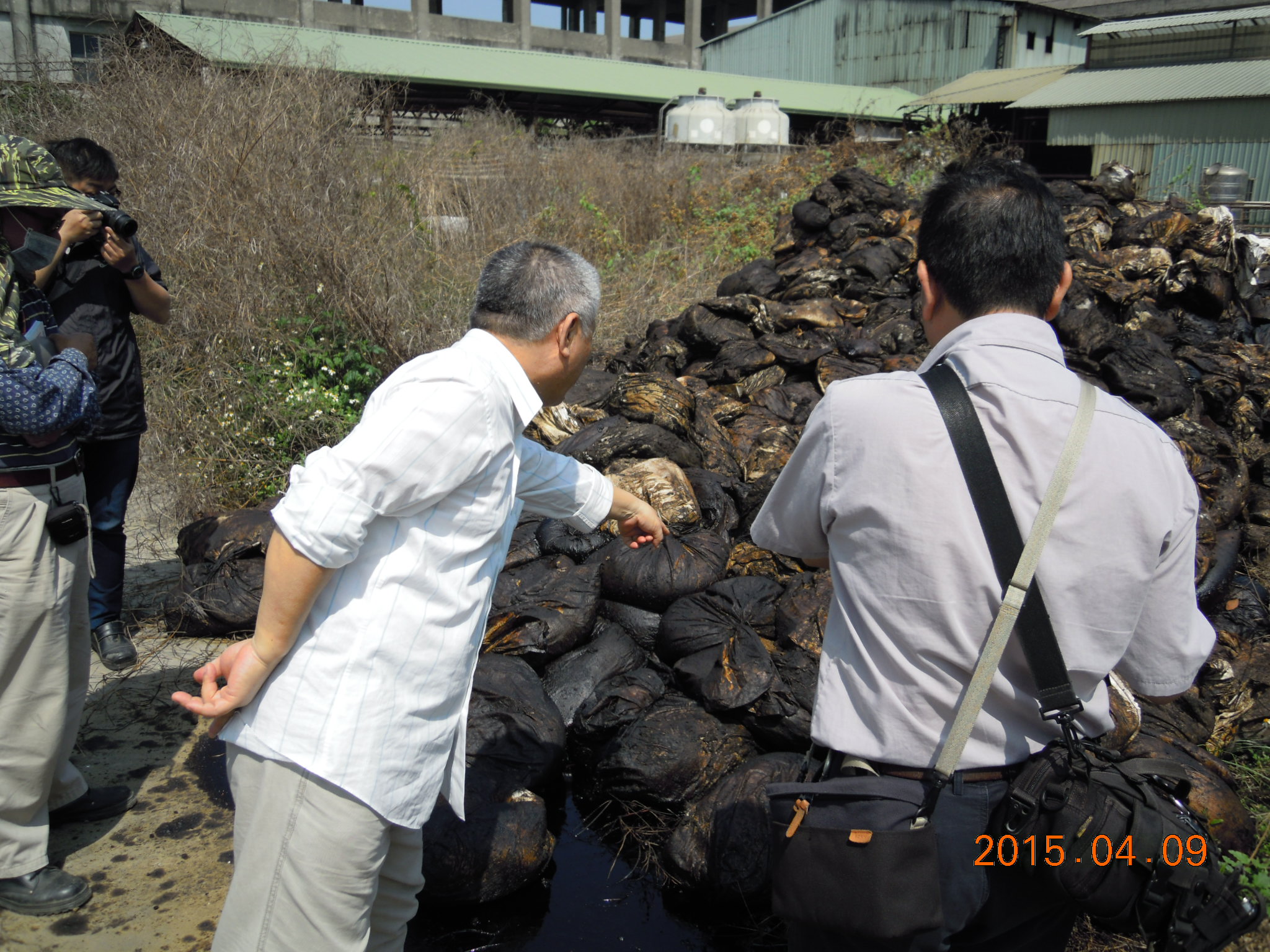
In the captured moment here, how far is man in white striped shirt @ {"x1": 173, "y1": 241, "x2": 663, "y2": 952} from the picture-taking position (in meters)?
1.44

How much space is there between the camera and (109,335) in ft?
11.5

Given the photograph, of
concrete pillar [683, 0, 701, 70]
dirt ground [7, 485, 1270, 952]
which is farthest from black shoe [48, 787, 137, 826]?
concrete pillar [683, 0, 701, 70]

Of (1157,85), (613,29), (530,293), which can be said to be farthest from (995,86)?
(530,293)

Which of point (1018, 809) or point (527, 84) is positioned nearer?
point (1018, 809)

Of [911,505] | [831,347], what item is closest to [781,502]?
[911,505]

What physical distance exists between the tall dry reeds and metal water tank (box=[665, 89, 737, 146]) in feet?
24.3

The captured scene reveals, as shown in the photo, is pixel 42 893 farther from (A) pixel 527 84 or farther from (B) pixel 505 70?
(B) pixel 505 70

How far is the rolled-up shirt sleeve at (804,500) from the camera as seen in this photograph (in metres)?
1.38

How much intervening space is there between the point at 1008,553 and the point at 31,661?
2.53 meters

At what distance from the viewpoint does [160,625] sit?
403 cm

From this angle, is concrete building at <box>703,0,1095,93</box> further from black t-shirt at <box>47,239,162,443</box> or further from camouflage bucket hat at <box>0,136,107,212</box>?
camouflage bucket hat at <box>0,136,107,212</box>

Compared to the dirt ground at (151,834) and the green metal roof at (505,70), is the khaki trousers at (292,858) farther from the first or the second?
the green metal roof at (505,70)

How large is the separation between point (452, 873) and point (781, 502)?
1663 millimetres

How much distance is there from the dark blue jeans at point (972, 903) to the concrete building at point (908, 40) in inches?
985
